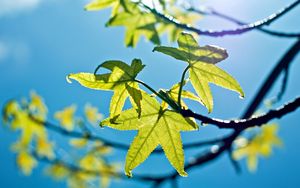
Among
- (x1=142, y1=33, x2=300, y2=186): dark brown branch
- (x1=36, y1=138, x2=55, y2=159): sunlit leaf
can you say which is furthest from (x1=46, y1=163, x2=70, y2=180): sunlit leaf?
(x1=142, y1=33, x2=300, y2=186): dark brown branch

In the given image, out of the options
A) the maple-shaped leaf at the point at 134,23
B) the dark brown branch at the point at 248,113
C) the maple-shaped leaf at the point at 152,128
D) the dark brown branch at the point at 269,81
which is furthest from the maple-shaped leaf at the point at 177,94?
the dark brown branch at the point at 269,81

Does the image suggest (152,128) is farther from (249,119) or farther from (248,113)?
(248,113)

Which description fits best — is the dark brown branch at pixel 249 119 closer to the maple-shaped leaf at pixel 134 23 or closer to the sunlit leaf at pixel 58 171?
the maple-shaped leaf at pixel 134 23

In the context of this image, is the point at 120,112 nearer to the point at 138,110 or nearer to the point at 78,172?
the point at 138,110

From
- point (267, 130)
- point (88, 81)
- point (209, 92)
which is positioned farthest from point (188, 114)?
point (267, 130)

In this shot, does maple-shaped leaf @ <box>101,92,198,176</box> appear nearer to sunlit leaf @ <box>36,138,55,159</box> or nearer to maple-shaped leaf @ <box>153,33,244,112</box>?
maple-shaped leaf @ <box>153,33,244,112</box>

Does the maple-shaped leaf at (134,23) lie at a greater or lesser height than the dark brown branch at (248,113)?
greater
